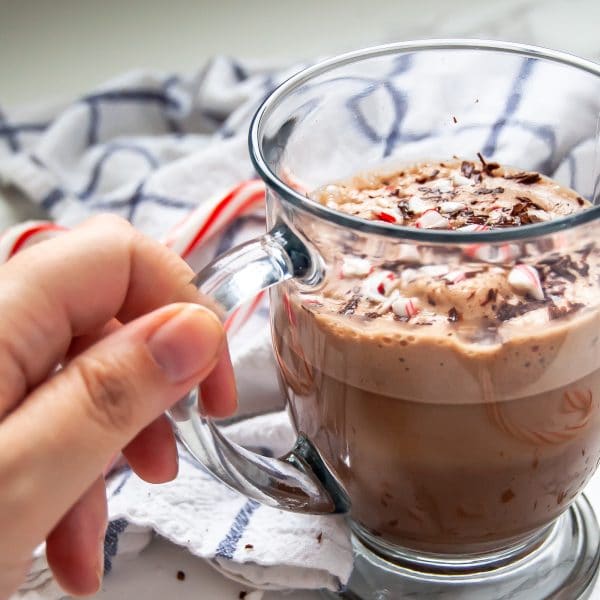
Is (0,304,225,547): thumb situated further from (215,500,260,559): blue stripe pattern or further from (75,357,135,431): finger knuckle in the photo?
(215,500,260,559): blue stripe pattern

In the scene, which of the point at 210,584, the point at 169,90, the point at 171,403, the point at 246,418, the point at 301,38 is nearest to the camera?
the point at 171,403

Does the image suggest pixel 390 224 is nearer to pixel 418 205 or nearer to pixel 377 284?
pixel 377 284

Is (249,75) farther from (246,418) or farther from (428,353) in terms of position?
(428,353)

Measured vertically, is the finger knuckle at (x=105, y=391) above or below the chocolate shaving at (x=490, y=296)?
below

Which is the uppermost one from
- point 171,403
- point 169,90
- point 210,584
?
point 171,403

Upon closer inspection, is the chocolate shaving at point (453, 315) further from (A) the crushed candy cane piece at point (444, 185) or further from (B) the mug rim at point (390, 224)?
(A) the crushed candy cane piece at point (444, 185)

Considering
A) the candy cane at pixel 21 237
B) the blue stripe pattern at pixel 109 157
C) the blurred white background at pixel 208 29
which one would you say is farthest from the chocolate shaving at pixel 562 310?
the blurred white background at pixel 208 29

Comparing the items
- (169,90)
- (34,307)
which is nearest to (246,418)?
(34,307)
